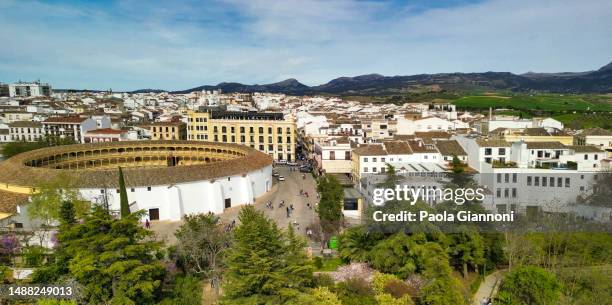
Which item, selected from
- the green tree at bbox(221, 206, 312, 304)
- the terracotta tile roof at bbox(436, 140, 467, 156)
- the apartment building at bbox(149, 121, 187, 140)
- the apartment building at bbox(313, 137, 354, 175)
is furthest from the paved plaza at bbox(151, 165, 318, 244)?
the apartment building at bbox(149, 121, 187, 140)

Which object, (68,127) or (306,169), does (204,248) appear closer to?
(306,169)

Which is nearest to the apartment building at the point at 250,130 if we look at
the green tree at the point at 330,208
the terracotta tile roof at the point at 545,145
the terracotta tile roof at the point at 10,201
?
the terracotta tile roof at the point at 545,145

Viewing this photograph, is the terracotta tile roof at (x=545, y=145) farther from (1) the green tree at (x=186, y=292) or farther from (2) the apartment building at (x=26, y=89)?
(2) the apartment building at (x=26, y=89)

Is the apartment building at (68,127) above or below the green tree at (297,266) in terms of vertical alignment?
above

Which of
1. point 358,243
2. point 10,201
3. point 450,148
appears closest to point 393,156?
point 450,148

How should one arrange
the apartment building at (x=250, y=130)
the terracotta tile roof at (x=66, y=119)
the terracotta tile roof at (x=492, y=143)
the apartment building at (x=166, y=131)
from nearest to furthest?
1. the terracotta tile roof at (x=492, y=143)
2. the apartment building at (x=250, y=130)
3. the terracotta tile roof at (x=66, y=119)
4. the apartment building at (x=166, y=131)

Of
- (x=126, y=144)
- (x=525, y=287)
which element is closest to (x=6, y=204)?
(x=126, y=144)

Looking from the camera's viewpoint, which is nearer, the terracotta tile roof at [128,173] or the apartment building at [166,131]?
the terracotta tile roof at [128,173]
